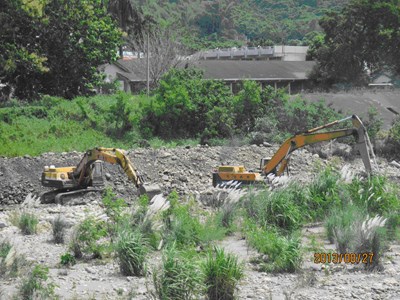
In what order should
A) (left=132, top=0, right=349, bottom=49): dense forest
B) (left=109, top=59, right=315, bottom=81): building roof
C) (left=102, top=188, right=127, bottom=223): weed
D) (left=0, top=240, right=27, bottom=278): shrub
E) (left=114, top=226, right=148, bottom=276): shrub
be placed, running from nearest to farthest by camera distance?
(left=0, top=240, right=27, bottom=278): shrub
(left=114, top=226, right=148, bottom=276): shrub
(left=102, top=188, right=127, bottom=223): weed
(left=109, top=59, right=315, bottom=81): building roof
(left=132, top=0, right=349, bottom=49): dense forest

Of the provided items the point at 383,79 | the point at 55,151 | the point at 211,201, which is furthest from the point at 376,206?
the point at 383,79

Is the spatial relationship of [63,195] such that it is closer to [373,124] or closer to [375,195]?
[375,195]

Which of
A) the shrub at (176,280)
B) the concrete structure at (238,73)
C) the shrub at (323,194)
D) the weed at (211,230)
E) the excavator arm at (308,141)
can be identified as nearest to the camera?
the shrub at (176,280)

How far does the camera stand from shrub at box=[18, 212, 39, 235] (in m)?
17.5

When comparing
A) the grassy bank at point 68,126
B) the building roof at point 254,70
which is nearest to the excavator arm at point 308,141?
the grassy bank at point 68,126

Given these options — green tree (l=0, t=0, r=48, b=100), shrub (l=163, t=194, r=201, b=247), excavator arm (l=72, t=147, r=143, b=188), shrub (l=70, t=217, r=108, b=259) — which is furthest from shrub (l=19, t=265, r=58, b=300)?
green tree (l=0, t=0, r=48, b=100)

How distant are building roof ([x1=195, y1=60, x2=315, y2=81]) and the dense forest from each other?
67.0m

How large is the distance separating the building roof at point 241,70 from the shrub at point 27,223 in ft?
126

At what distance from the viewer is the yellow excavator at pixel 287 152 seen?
21.8 m

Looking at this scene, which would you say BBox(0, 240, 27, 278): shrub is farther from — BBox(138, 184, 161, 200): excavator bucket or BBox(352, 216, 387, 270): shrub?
BBox(138, 184, 161, 200): excavator bucket

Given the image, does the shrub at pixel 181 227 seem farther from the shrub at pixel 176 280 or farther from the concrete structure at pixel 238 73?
the concrete structure at pixel 238 73

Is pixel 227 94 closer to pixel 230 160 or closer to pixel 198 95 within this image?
pixel 198 95

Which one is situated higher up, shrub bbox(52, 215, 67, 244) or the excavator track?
shrub bbox(52, 215, 67, 244)

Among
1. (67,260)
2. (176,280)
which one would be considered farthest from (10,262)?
(176,280)
